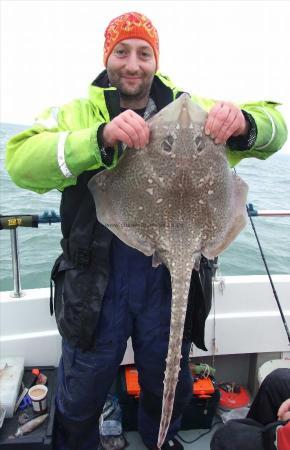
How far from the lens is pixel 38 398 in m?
2.83

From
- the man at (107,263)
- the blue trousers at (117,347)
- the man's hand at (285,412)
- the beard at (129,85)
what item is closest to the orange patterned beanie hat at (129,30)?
the man at (107,263)

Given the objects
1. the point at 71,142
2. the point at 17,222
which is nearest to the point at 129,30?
the point at 71,142

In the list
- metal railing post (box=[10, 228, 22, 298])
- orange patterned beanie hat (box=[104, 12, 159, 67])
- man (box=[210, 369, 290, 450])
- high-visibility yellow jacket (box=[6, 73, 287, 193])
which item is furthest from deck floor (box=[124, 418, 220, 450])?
orange patterned beanie hat (box=[104, 12, 159, 67])

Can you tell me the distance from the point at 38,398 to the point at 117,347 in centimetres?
84

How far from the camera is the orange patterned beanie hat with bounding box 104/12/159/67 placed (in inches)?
90.1

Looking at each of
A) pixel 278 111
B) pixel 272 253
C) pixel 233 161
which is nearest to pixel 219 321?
pixel 233 161

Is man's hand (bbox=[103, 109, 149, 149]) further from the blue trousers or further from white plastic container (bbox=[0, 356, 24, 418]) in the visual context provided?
white plastic container (bbox=[0, 356, 24, 418])

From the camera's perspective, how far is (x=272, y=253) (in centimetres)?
1043

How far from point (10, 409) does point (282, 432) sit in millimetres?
1928

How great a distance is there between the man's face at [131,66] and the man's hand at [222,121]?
0.72 metres

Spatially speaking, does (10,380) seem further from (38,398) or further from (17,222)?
(17,222)

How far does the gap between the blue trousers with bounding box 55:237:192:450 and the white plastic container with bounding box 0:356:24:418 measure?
38 cm

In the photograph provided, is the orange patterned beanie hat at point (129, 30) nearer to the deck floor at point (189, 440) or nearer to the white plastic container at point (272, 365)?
the white plastic container at point (272, 365)

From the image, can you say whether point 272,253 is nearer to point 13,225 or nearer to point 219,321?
point 219,321
